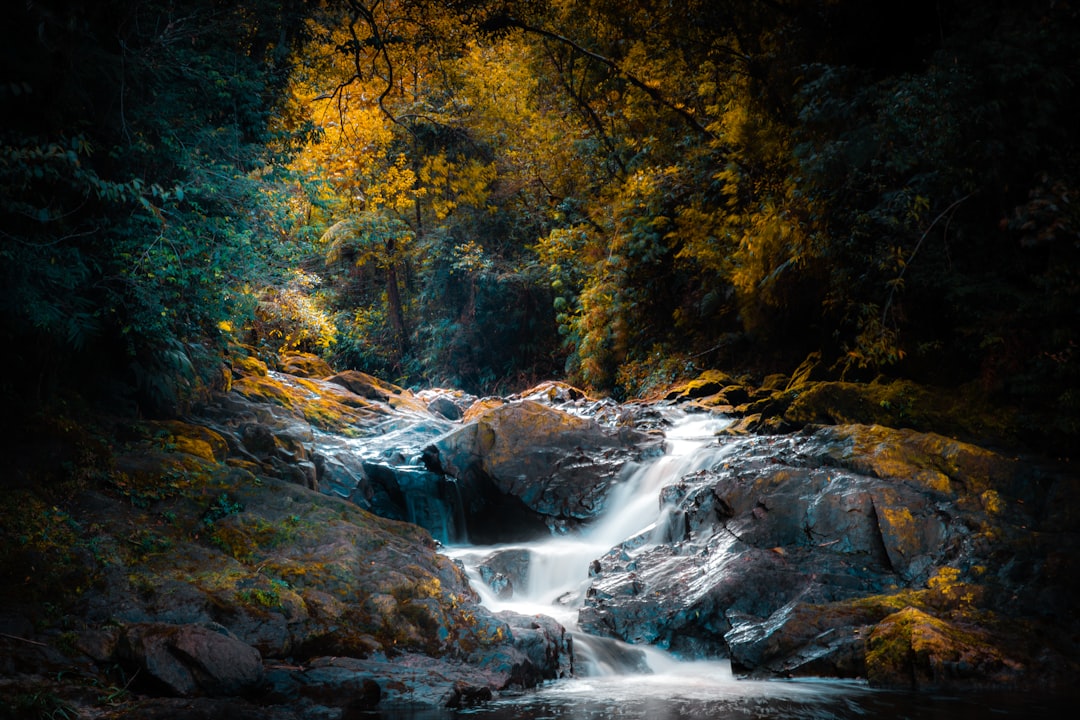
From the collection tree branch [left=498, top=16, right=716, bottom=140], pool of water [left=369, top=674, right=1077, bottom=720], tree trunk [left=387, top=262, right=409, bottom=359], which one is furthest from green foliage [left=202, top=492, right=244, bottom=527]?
tree trunk [left=387, top=262, right=409, bottom=359]

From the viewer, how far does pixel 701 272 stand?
16.3 meters

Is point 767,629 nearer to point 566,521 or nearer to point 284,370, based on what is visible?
point 566,521

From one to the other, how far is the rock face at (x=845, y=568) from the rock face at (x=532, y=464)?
201 cm

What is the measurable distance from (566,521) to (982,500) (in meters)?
5.52

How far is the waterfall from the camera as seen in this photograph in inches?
280

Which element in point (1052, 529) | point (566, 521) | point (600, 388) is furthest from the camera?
point (600, 388)

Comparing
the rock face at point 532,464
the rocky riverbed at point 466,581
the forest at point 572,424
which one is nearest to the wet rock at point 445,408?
the forest at point 572,424

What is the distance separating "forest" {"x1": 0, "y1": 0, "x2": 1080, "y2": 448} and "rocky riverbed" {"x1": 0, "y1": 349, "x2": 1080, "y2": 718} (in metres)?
1.19

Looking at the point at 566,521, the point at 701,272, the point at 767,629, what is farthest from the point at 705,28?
the point at 767,629

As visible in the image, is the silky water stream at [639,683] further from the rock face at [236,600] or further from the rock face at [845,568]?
the rock face at [236,600]

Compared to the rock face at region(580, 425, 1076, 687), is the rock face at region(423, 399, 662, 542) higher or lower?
higher

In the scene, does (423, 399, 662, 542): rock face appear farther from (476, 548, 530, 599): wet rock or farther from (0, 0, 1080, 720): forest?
(476, 548, 530, 599): wet rock

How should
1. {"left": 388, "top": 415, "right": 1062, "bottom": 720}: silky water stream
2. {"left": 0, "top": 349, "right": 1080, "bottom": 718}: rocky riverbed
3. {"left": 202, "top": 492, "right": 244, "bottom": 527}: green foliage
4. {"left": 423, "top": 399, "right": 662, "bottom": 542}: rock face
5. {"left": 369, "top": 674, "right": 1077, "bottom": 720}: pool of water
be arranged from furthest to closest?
{"left": 423, "top": 399, "right": 662, "bottom": 542}: rock face → {"left": 202, "top": 492, "right": 244, "bottom": 527}: green foliage → {"left": 388, "top": 415, "right": 1062, "bottom": 720}: silky water stream → {"left": 369, "top": 674, "right": 1077, "bottom": 720}: pool of water → {"left": 0, "top": 349, "right": 1080, "bottom": 718}: rocky riverbed

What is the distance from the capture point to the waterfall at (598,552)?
23.4ft
